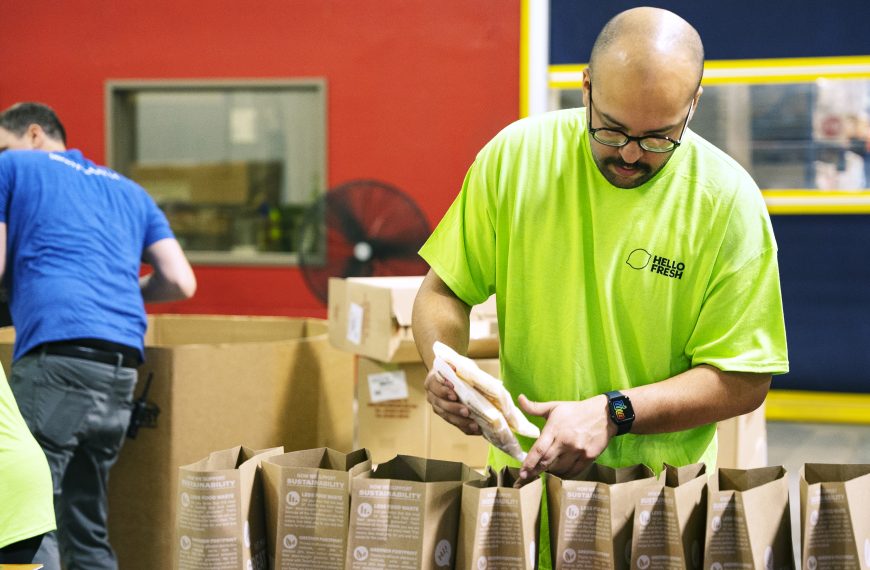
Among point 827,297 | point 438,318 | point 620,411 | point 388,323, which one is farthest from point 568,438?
point 827,297

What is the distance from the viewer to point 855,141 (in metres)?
6.07

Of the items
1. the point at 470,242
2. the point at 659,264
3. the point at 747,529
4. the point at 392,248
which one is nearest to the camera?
the point at 747,529

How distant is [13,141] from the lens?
328 cm

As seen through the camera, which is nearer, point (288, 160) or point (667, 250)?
point (667, 250)

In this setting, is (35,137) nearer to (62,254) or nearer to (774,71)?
(62,254)

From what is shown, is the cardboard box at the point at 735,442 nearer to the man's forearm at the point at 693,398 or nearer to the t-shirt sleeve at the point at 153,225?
the man's forearm at the point at 693,398

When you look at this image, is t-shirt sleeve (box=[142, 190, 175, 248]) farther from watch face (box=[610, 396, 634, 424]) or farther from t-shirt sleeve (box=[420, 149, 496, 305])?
watch face (box=[610, 396, 634, 424])

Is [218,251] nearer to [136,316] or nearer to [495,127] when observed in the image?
[495,127]

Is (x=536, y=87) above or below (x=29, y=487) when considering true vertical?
above

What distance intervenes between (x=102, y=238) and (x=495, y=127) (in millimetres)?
3221

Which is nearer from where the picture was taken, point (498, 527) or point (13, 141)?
point (498, 527)

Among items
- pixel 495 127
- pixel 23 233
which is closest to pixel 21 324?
pixel 23 233

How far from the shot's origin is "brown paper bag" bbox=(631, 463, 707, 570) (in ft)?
4.55

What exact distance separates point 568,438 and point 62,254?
1.99 metres
